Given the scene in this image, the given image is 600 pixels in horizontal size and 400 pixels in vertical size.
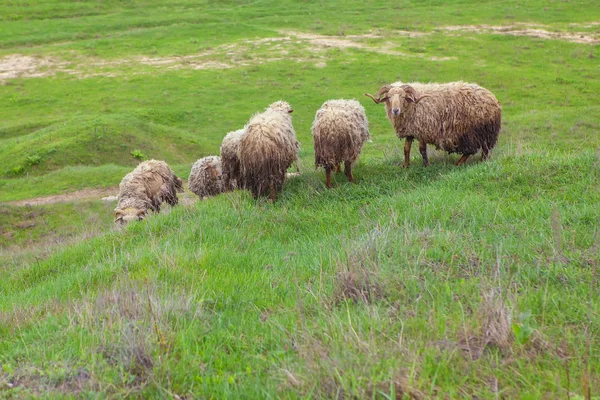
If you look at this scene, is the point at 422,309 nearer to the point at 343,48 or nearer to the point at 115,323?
the point at 115,323

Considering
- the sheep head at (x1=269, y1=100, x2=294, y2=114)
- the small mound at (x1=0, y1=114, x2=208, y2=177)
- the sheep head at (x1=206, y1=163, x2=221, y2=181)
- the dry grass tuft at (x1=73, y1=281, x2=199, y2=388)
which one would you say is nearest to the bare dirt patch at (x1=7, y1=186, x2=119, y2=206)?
the small mound at (x1=0, y1=114, x2=208, y2=177)

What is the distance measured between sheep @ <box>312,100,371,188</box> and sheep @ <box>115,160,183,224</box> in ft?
14.9

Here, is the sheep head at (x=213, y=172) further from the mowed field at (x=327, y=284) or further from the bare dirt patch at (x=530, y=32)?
the bare dirt patch at (x=530, y=32)

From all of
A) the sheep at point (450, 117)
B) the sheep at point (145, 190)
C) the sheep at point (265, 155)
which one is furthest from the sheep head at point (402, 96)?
the sheep at point (145, 190)

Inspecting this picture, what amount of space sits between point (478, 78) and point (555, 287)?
3044 centimetres

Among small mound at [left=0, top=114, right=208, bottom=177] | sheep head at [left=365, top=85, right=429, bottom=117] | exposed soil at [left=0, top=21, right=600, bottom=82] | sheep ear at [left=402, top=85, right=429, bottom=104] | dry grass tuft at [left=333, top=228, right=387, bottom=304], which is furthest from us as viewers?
exposed soil at [left=0, top=21, right=600, bottom=82]

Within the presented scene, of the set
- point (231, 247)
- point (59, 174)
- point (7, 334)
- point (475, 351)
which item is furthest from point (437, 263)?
point (59, 174)

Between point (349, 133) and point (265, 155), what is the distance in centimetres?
178

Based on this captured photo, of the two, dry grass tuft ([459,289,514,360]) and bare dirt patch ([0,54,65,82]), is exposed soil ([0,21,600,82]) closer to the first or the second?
bare dirt patch ([0,54,65,82])

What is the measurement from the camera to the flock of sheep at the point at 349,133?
10367mm

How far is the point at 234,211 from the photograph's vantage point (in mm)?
8852

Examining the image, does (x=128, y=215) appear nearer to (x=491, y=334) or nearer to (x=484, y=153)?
(x=484, y=153)

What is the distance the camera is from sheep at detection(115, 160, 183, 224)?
42.2 ft

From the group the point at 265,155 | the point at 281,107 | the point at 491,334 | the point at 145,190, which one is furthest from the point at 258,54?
the point at 491,334
